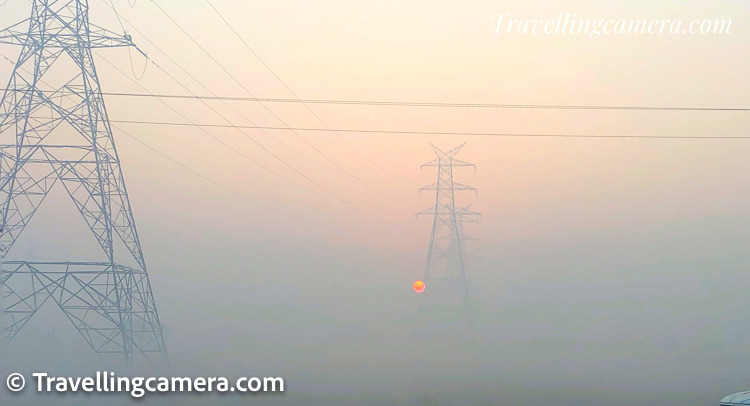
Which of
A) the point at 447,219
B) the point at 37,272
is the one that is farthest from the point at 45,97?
the point at 447,219

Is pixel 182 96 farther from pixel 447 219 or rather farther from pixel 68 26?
pixel 447 219

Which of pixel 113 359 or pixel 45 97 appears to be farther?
pixel 113 359

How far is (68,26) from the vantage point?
831 centimetres

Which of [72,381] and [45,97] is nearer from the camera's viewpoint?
[45,97]

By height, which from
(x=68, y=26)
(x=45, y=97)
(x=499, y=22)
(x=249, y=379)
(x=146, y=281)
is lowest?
(x=249, y=379)

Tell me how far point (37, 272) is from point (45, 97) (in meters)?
2.88

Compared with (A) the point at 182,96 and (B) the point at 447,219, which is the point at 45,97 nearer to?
(A) the point at 182,96

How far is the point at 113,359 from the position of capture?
9.58 meters

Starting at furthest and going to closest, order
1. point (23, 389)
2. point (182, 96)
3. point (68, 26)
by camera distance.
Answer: point (182, 96) → point (23, 389) → point (68, 26)

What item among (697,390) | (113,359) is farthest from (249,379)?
(697,390)

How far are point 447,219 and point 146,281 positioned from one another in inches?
205

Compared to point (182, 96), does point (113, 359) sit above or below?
below

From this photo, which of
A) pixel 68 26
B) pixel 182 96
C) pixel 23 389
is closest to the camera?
pixel 68 26

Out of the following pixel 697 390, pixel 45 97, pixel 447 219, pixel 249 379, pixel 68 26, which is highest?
pixel 68 26
